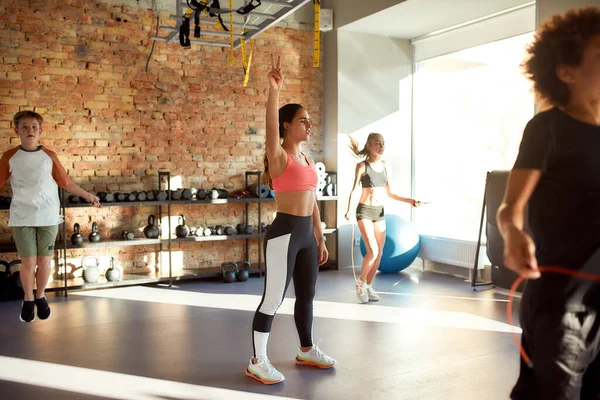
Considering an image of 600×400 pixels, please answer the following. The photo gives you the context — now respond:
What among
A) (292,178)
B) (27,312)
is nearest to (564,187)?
→ (292,178)

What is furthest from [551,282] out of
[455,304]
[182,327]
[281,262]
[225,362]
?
[455,304]

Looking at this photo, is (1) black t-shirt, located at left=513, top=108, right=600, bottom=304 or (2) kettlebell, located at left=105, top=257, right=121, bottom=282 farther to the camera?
(2) kettlebell, located at left=105, top=257, right=121, bottom=282

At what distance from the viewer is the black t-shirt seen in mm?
1410

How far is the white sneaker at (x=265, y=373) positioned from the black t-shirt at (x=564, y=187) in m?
2.16

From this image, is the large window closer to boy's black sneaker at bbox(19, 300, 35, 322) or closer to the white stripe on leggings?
the white stripe on leggings

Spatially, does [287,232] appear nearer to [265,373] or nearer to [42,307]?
[265,373]

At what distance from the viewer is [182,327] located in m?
4.66

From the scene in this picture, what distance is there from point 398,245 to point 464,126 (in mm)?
1676

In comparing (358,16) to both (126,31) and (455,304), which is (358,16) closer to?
(126,31)

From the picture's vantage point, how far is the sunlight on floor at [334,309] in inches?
186

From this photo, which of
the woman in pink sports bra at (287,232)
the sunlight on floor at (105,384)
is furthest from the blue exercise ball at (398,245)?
the sunlight on floor at (105,384)

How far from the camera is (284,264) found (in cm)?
318

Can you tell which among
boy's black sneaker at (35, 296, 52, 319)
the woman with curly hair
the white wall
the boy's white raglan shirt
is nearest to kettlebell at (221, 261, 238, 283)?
boy's black sneaker at (35, 296, 52, 319)

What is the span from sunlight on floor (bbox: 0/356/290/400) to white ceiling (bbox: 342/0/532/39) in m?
4.80
